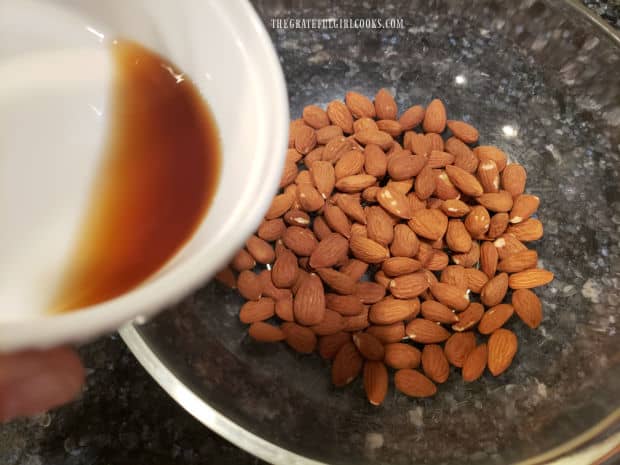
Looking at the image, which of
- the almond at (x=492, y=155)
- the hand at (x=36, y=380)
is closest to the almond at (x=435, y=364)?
the almond at (x=492, y=155)

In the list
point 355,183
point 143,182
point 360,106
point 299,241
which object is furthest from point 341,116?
point 143,182

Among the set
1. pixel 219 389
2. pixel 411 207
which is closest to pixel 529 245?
pixel 411 207

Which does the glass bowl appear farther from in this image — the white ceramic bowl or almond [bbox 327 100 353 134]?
the white ceramic bowl

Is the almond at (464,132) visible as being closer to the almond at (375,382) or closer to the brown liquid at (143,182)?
the almond at (375,382)

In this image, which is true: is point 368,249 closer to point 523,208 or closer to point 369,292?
point 369,292

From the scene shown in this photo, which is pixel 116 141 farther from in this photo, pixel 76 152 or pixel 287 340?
pixel 287 340

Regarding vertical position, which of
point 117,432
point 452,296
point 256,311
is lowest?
point 117,432

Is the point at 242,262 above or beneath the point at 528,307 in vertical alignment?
beneath
